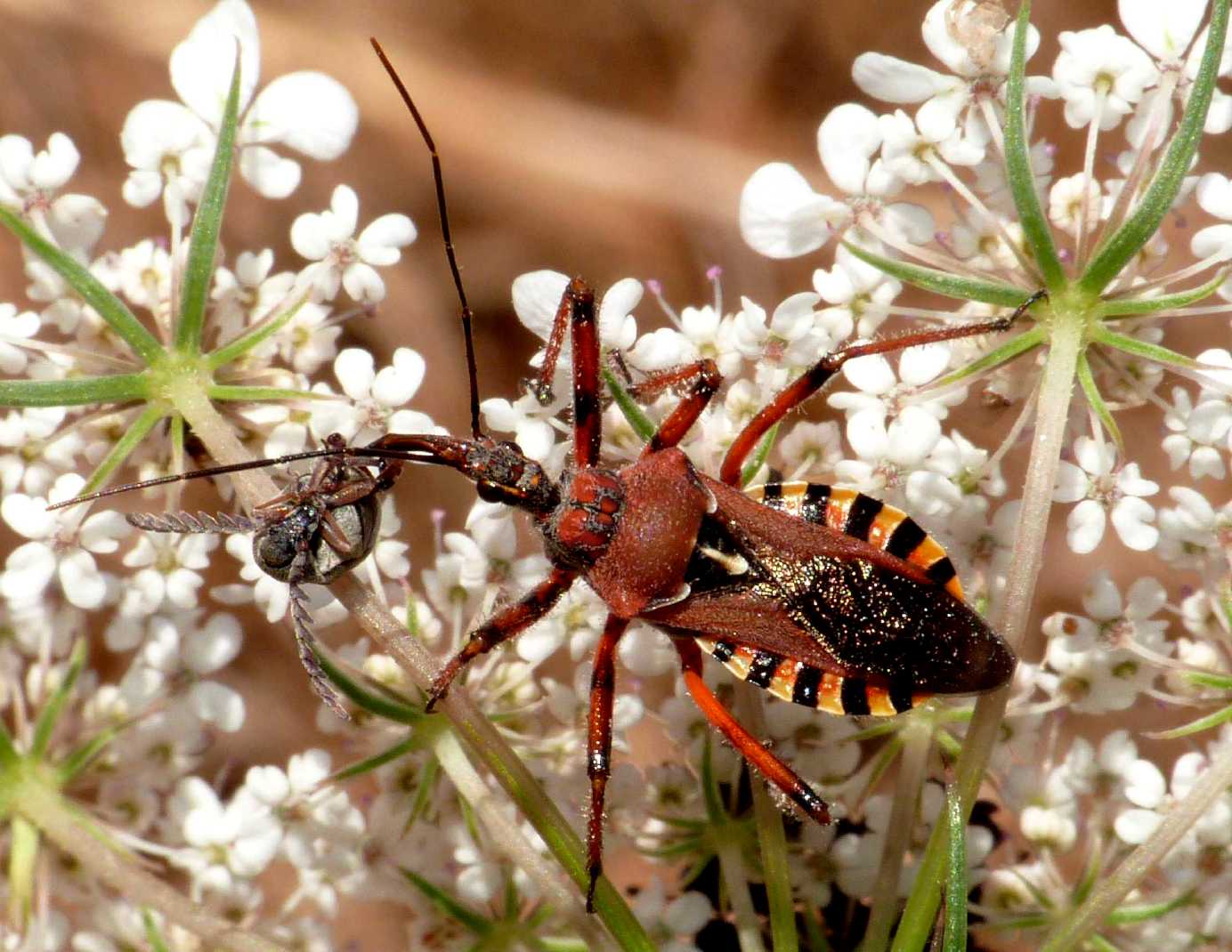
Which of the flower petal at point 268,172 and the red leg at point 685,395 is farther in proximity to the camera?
the flower petal at point 268,172

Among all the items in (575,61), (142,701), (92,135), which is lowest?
(142,701)

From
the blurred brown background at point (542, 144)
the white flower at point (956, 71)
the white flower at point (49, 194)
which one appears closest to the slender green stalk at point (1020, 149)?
the white flower at point (956, 71)

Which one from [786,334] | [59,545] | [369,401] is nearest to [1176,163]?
[786,334]

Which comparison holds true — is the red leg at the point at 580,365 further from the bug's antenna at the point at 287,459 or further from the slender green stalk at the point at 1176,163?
the slender green stalk at the point at 1176,163

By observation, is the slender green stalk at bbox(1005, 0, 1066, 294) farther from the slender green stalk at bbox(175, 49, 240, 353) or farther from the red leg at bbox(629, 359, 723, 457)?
the slender green stalk at bbox(175, 49, 240, 353)

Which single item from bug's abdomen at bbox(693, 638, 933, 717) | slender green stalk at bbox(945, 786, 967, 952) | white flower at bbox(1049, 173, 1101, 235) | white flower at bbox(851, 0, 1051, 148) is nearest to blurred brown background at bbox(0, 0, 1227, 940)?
white flower at bbox(1049, 173, 1101, 235)

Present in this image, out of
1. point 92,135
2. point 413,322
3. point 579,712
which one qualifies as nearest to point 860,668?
point 579,712

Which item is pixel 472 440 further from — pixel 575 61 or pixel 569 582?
pixel 575 61
